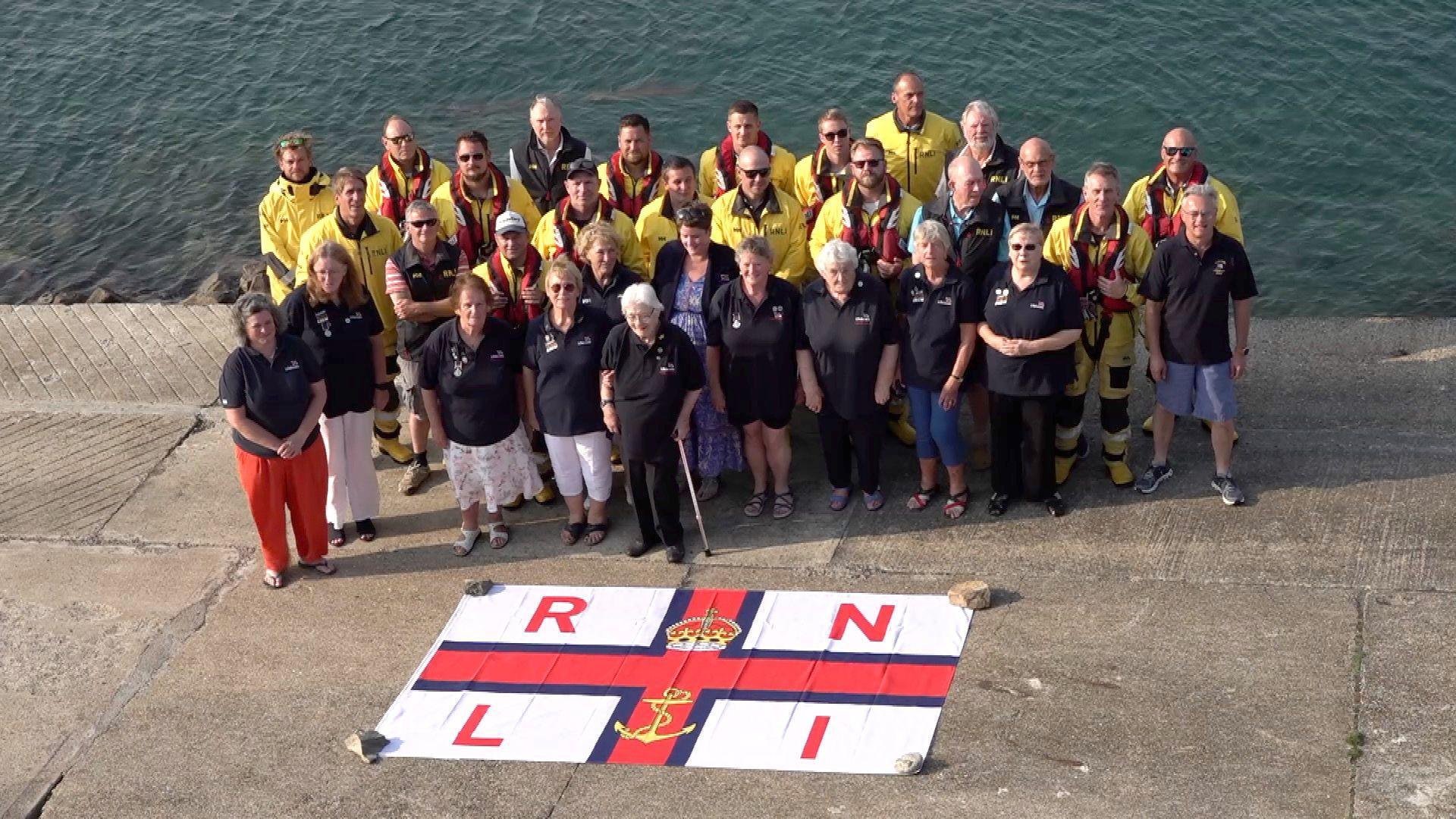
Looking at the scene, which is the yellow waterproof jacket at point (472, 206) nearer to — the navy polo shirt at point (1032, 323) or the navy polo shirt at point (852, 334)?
the navy polo shirt at point (852, 334)

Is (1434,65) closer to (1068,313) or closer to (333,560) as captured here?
(1068,313)

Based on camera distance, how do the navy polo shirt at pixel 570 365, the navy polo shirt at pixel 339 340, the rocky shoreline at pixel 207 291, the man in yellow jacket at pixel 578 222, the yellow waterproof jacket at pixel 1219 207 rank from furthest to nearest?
1. the rocky shoreline at pixel 207 291
2. the man in yellow jacket at pixel 578 222
3. the yellow waterproof jacket at pixel 1219 207
4. the navy polo shirt at pixel 339 340
5. the navy polo shirt at pixel 570 365

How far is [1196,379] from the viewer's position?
32.5ft

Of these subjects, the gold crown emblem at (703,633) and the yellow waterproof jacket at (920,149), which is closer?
the gold crown emblem at (703,633)

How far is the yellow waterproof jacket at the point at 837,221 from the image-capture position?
33.4 feet

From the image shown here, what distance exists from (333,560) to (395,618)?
90 cm

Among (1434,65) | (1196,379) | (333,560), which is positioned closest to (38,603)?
(333,560)

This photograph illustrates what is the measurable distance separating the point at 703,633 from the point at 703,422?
5.40ft

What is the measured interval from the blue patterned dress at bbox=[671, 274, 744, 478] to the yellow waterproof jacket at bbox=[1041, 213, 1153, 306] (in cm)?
205

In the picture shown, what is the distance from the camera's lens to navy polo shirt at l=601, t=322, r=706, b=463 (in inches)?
377

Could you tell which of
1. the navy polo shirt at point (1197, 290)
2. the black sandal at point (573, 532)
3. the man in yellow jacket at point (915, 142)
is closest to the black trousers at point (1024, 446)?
the navy polo shirt at point (1197, 290)

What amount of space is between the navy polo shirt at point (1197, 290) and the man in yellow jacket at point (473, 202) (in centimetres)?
394

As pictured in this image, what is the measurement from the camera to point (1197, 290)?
961 centimetres

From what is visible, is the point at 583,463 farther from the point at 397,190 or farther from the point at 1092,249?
the point at 1092,249
